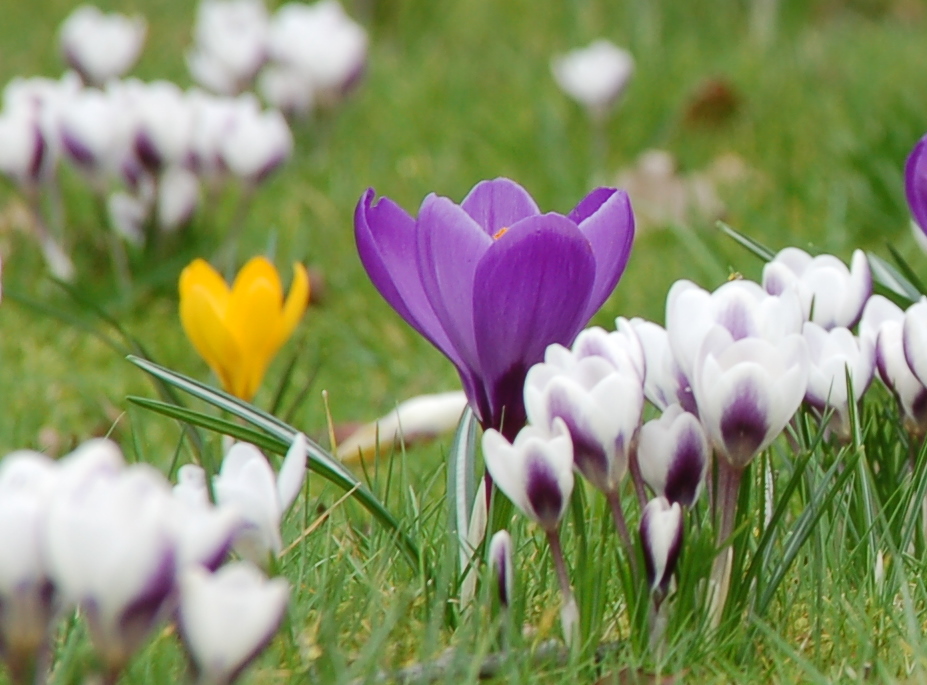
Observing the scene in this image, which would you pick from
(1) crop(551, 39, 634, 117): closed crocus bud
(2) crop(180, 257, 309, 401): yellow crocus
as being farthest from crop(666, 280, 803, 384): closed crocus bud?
(1) crop(551, 39, 634, 117): closed crocus bud

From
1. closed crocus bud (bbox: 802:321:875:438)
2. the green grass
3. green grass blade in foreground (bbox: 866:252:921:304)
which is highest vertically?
closed crocus bud (bbox: 802:321:875:438)

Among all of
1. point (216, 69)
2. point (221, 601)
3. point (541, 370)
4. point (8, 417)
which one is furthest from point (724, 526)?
point (216, 69)

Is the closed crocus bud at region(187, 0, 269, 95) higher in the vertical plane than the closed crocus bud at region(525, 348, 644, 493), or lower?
lower

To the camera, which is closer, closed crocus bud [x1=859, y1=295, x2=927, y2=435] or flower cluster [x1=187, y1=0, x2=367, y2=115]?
closed crocus bud [x1=859, y1=295, x2=927, y2=435]

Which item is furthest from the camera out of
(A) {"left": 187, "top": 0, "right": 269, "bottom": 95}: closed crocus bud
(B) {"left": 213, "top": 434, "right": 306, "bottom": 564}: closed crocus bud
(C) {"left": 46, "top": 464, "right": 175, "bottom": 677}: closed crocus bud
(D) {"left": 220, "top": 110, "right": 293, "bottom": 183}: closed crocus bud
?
(A) {"left": 187, "top": 0, "right": 269, "bottom": 95}: closed crocus bud

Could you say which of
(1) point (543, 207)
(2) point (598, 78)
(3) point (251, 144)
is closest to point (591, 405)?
(3) point (251, 144)

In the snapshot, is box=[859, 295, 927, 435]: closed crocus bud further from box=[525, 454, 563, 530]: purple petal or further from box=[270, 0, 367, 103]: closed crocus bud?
box=[270, 0, 367, 103]: closed crocus bud

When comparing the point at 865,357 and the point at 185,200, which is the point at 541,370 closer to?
the point at 865,357

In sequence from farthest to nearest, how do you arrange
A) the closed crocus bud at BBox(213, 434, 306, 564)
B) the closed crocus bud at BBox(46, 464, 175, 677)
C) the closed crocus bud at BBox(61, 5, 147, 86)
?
the closed crocus bud at BBox(61, 5, 147, 86) < the closed crocus bud at BBox(213, 434, 306, 564) < the closed crocus bud at BBox(46, 464, 175, 677)

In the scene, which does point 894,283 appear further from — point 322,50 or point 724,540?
point 322,50
